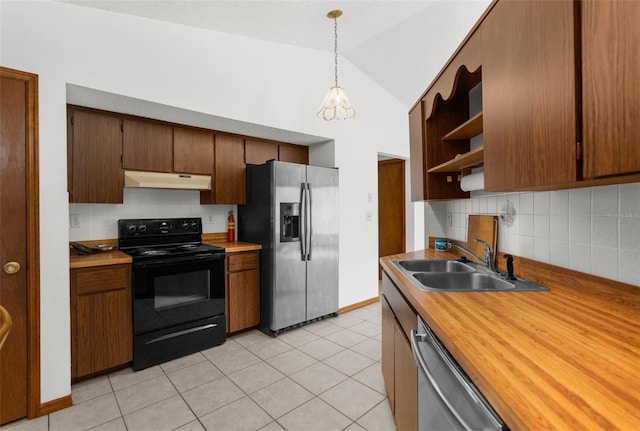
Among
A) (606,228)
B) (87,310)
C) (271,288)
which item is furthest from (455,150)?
(87,310)

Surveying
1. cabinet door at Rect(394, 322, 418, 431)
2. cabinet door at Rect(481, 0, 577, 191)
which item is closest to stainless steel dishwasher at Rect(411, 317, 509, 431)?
cabinet door at Rect(394, 322, 418, 431)

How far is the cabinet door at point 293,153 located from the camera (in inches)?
149

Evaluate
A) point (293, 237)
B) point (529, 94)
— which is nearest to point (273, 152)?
point (293, 237)

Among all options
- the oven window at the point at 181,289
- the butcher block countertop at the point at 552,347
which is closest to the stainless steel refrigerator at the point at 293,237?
the oven window at the point at 181,289

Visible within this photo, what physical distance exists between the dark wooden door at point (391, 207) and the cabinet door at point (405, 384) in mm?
3411

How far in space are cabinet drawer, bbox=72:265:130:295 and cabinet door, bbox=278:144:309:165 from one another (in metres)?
2.04

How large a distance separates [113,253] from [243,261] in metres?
1.10

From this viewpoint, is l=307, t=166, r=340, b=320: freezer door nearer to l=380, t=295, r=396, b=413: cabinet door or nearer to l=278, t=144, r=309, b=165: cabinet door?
l=278, t=144, r=309, b=165: cabinet door

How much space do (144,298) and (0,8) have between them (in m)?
2.05

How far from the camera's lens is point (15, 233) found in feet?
6.24

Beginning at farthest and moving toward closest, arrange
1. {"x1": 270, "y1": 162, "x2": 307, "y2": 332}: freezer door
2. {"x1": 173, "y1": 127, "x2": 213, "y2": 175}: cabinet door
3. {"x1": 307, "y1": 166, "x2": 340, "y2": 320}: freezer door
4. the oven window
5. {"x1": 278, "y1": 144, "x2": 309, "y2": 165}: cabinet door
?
{"x1": 278, "y1": 144, "x2": 309, "y2": 165}: cabinet door < {"x1": 307, "y1": 166, "x2": 340, "y2": 320}: freezer door < {"x1": 270, "y1": 162, "x2": 307, "y2": 332}: freezer door < {"x1": 173, "y1": 127, "x2": 213, "y2": 175}: cabinet door < the oven window

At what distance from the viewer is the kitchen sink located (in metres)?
1.46

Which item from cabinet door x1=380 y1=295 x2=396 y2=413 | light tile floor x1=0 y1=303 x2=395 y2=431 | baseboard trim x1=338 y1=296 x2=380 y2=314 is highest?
cabinet door x1=380 y1=295 x2=396 y2=413

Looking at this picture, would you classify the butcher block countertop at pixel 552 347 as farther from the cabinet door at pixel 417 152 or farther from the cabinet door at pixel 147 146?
the cabinet door at pixel 147 146
